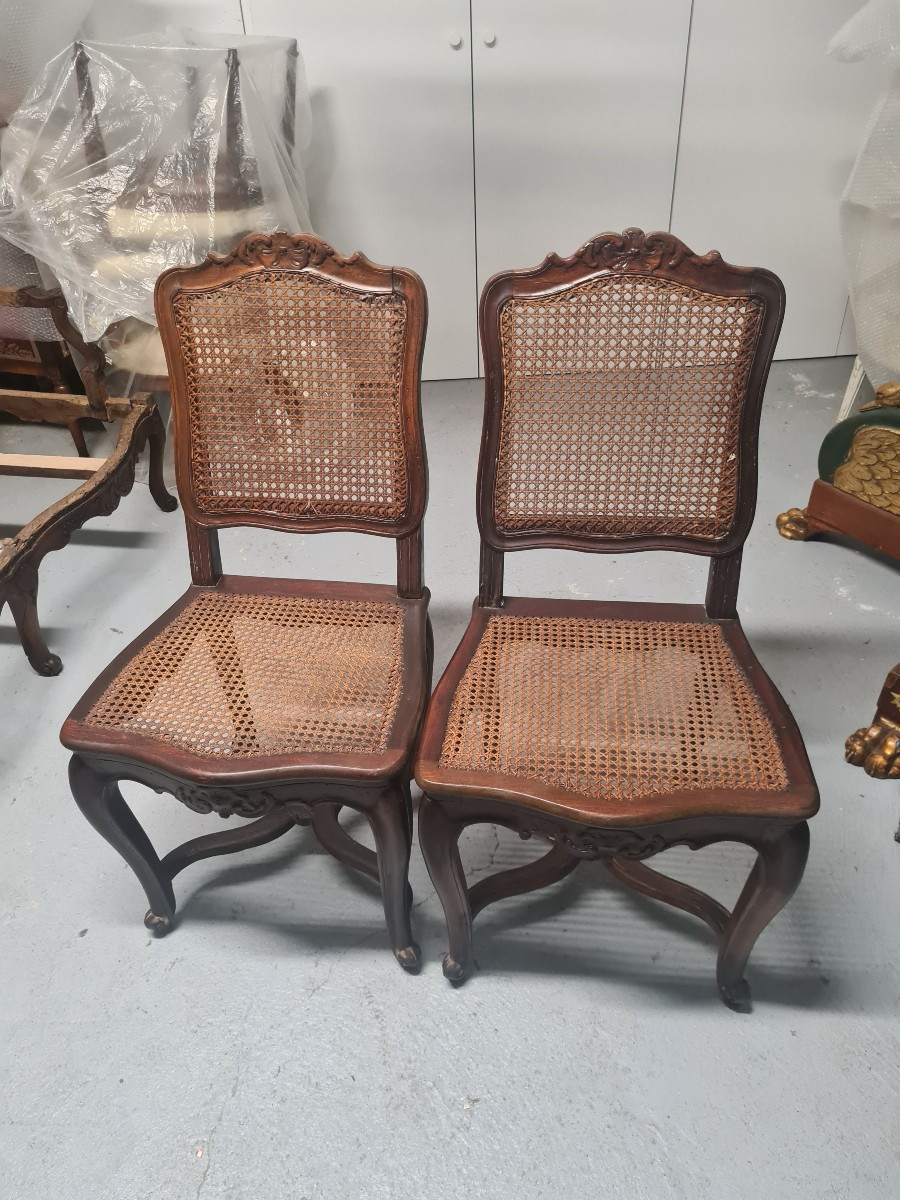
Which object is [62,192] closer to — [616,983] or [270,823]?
[270,823]

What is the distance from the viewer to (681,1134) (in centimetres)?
111

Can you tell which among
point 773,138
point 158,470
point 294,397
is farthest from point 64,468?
point 773,138

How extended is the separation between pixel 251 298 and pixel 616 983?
4.01ft

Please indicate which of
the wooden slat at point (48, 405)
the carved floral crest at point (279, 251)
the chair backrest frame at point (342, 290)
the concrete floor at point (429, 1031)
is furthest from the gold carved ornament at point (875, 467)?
the wooden slat at point (48, 405)

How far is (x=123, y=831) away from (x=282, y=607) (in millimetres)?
427

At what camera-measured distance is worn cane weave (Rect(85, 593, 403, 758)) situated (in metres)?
1.15

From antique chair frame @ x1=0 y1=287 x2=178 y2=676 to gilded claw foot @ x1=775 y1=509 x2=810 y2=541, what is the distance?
180 cm

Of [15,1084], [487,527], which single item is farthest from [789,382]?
[15,1084]

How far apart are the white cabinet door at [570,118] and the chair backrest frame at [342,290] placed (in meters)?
1.99

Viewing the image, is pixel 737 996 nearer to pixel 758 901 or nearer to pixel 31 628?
pixel 758 901

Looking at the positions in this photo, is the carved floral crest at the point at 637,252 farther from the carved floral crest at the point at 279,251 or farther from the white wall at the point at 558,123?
the white wall at the point at 558,123

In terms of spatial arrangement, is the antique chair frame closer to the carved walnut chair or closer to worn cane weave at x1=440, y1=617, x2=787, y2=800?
the carved walnut chair

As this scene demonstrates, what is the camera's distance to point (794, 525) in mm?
2330

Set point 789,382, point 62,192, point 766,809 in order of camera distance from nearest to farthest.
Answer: point 766,809, point 62,192, point 789,382
